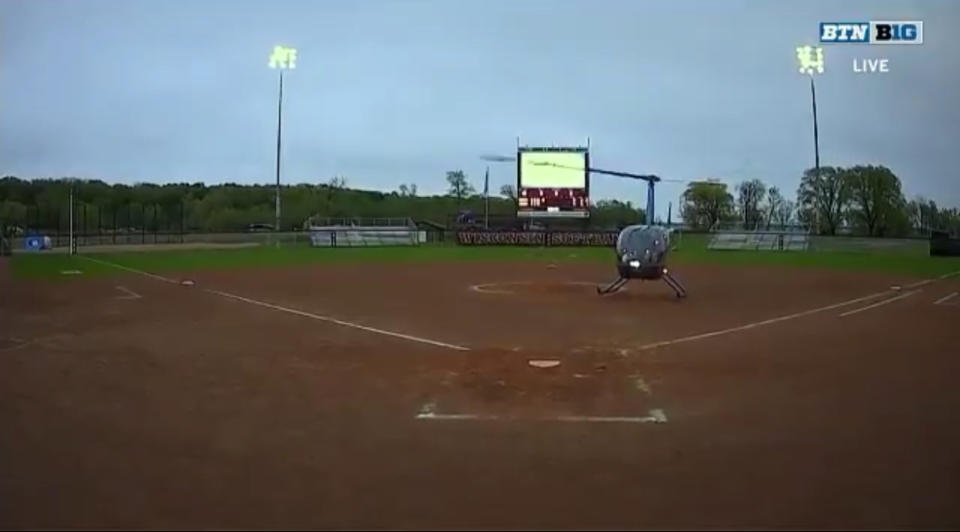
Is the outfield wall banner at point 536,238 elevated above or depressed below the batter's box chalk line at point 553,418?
above

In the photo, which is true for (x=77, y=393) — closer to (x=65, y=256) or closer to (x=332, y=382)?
(x=332, y=382)

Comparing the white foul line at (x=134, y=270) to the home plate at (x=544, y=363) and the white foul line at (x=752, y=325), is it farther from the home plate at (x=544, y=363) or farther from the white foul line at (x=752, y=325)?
the home plate at (x=544, y=363)

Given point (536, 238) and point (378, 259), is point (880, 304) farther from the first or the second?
point (536, 238)

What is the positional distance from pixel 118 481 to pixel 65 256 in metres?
39.1

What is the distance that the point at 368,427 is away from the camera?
916cm

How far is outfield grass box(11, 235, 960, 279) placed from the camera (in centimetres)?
3553

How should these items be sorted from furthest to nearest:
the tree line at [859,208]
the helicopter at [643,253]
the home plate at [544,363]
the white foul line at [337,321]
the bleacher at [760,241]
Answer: the tree line at [859,208], the bleacher at [760,241], the helicopter at [643,253], the white foul line at [337,321], the home plate at [544,363]

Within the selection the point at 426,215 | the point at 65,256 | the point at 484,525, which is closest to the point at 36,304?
the point at 484,525

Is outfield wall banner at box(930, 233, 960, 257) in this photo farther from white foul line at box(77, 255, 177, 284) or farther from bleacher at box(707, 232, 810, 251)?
white foul line at box(77, 255, 177, 284)

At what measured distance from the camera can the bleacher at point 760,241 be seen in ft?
191

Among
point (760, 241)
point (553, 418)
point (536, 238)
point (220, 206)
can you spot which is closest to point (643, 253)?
point (553, 418)

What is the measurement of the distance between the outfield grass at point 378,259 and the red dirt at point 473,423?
16465 mm

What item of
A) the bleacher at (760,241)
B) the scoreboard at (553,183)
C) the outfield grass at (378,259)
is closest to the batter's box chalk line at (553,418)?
the outfield grass at (378,259)

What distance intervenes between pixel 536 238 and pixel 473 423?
52.1 m
